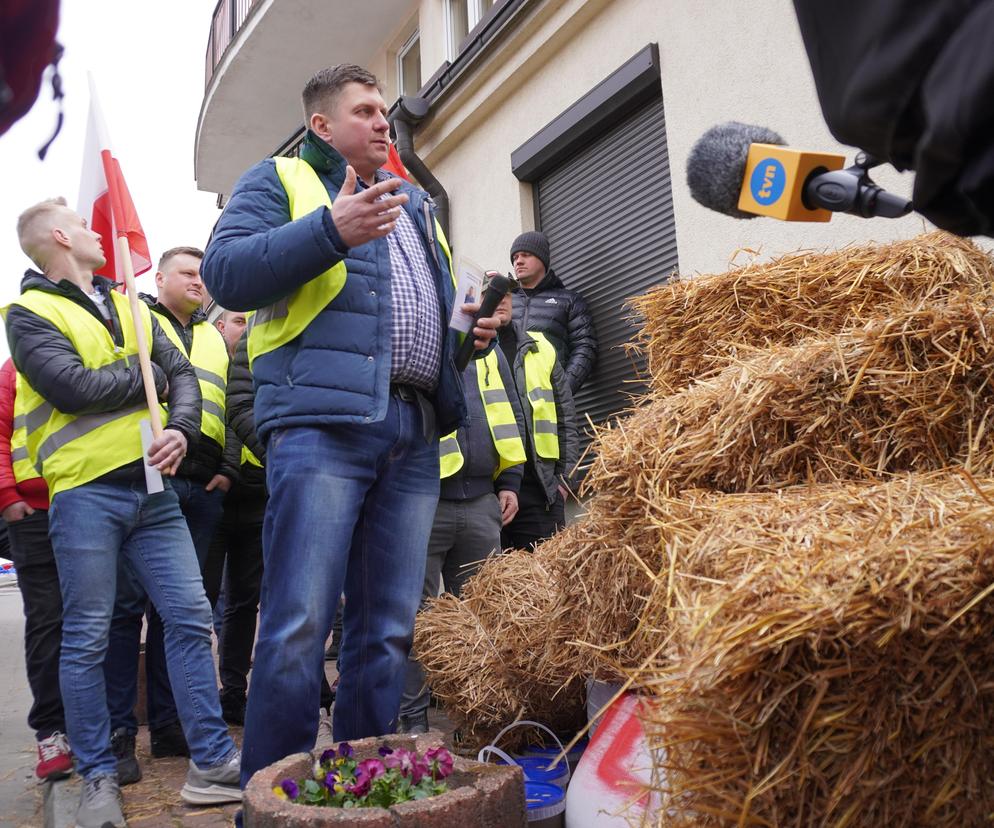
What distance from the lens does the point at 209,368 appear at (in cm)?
474

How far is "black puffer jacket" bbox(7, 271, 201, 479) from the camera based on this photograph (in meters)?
3.45

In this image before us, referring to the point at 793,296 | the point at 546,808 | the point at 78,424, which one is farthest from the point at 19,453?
the point at 793,296

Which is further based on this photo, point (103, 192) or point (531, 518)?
point (531, 518)

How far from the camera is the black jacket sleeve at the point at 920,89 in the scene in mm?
839

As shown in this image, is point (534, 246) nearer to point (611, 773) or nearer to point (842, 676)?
→ point (611, 773)

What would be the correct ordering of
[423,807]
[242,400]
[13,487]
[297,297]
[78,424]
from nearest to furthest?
1. [423,807]
2. [297,297]
3. [78,424]
4. [13,487]
5. [242,400]

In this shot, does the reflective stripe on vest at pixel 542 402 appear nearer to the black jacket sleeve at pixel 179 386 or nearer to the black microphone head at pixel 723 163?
the black jacket sleeve at pixel 179 386

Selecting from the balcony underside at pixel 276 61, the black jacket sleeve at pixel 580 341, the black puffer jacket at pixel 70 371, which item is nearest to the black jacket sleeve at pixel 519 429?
the black jacket sleeve at pixel 580 341

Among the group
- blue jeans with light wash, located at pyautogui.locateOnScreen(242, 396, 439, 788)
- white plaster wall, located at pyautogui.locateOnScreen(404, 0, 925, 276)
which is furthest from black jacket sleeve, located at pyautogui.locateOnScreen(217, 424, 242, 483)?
white plaster wall, located at pyautogui.locateOnScreen(404, 0, 925, 276)

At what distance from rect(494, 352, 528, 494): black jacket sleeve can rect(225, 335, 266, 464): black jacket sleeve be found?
1.19 metres

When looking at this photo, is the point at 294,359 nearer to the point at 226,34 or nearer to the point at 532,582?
the point at 532,582

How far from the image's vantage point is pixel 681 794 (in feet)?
5.29

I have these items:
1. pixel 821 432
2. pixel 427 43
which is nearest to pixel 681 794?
pixel 821 432

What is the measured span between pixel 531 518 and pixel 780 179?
12.0 feet
